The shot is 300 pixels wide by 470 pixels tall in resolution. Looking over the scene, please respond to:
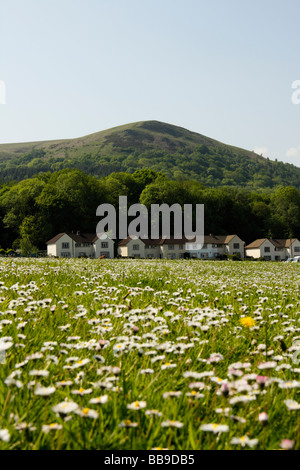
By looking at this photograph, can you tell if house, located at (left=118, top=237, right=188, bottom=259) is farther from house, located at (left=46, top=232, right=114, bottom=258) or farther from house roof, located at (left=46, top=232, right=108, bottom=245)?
house roof, located at (left=46, top=232, right=108, bottom=245)

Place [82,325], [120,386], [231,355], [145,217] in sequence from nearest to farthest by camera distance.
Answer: [120,386]
[231,355]
[82,325]
[145,217]

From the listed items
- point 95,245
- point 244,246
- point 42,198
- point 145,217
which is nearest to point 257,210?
point 244,246

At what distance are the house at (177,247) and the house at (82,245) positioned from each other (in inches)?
210

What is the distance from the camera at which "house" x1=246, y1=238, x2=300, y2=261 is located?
106 metres

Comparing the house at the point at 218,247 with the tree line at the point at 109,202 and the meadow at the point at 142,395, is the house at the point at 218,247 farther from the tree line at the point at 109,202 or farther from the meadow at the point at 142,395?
the meadow at the point at 142,395

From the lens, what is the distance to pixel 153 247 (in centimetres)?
9831

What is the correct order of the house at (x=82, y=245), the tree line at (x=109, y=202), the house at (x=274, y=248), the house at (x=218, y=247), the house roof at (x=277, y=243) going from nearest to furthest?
the house at (x=82, y=245) < the tree line at (x=109, y=202) < the house at (x=218, y=247) < the house at (x=274, y=248) < the house roof at (x=277, y=243)

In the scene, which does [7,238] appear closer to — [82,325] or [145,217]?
[145,217]

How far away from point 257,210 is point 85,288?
380 feet

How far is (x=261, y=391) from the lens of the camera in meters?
2.99

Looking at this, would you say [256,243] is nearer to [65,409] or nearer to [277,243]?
[277,243]

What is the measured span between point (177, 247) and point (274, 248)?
28.2 m

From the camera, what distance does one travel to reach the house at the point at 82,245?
8256 cm

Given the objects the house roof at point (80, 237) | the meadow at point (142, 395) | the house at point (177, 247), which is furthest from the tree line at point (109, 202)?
the meadow at point (142, 395)
